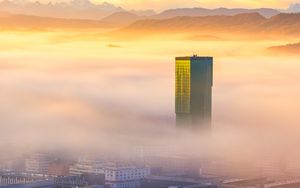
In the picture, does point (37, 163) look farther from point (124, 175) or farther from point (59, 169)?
point (124, 175)

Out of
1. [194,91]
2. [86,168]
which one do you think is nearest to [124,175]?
[86,168]

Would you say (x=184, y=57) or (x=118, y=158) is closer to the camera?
(x=118, y=158)

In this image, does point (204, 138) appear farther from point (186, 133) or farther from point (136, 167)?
point (136, 167)

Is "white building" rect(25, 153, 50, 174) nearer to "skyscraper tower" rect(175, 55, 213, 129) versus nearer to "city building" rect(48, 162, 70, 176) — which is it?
"city building" rect(48, 162, 70, 176)

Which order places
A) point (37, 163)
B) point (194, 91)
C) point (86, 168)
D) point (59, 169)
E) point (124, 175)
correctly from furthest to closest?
point (194, 91) → point (37, 163) → point (59, 169) → point (86, 168) → point (124, 175)

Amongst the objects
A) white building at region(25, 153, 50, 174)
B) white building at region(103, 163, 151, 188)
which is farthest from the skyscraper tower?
white building at region(103, 163, 151, 188)

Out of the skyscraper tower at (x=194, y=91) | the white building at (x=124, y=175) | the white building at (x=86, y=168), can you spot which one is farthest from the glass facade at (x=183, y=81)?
the white building at (x=124, y=175)

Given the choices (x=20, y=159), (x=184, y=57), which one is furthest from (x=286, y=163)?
(x=184, y=57)
